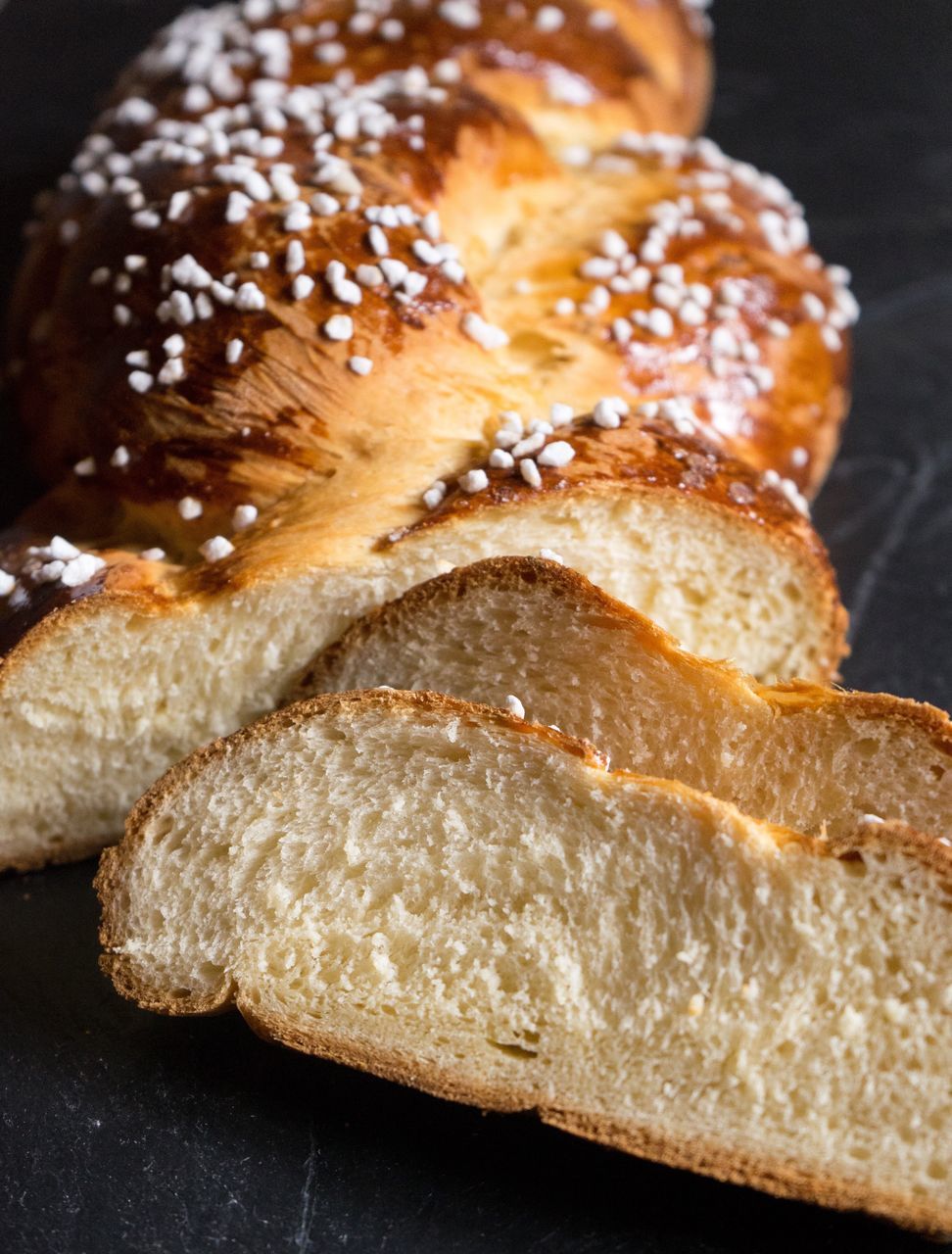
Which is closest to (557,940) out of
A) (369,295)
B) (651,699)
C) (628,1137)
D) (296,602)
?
(628,1137)

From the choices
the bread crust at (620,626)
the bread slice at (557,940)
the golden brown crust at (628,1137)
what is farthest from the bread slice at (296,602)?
the golden brown crust at (628,1137)

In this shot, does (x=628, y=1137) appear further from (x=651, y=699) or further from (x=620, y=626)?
(x=620, y=626)

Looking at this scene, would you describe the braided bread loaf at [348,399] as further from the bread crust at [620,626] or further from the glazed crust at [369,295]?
the bread crust at [620,626]

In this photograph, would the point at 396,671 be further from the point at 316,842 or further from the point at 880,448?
the point at 880,448

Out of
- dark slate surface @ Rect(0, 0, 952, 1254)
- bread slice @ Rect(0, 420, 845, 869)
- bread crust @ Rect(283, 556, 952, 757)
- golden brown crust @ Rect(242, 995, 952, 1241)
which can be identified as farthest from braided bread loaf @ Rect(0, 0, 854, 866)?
golden brown crust @ Rect(242, 995, 952, 1241)

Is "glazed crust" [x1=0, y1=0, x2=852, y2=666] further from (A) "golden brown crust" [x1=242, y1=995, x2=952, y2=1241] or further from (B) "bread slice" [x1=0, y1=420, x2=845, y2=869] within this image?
(A) "golden brown crust" [x1=242, y1=995, x2=952, y2=1241]

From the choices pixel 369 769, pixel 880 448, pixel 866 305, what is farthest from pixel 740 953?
pixel 866 305
